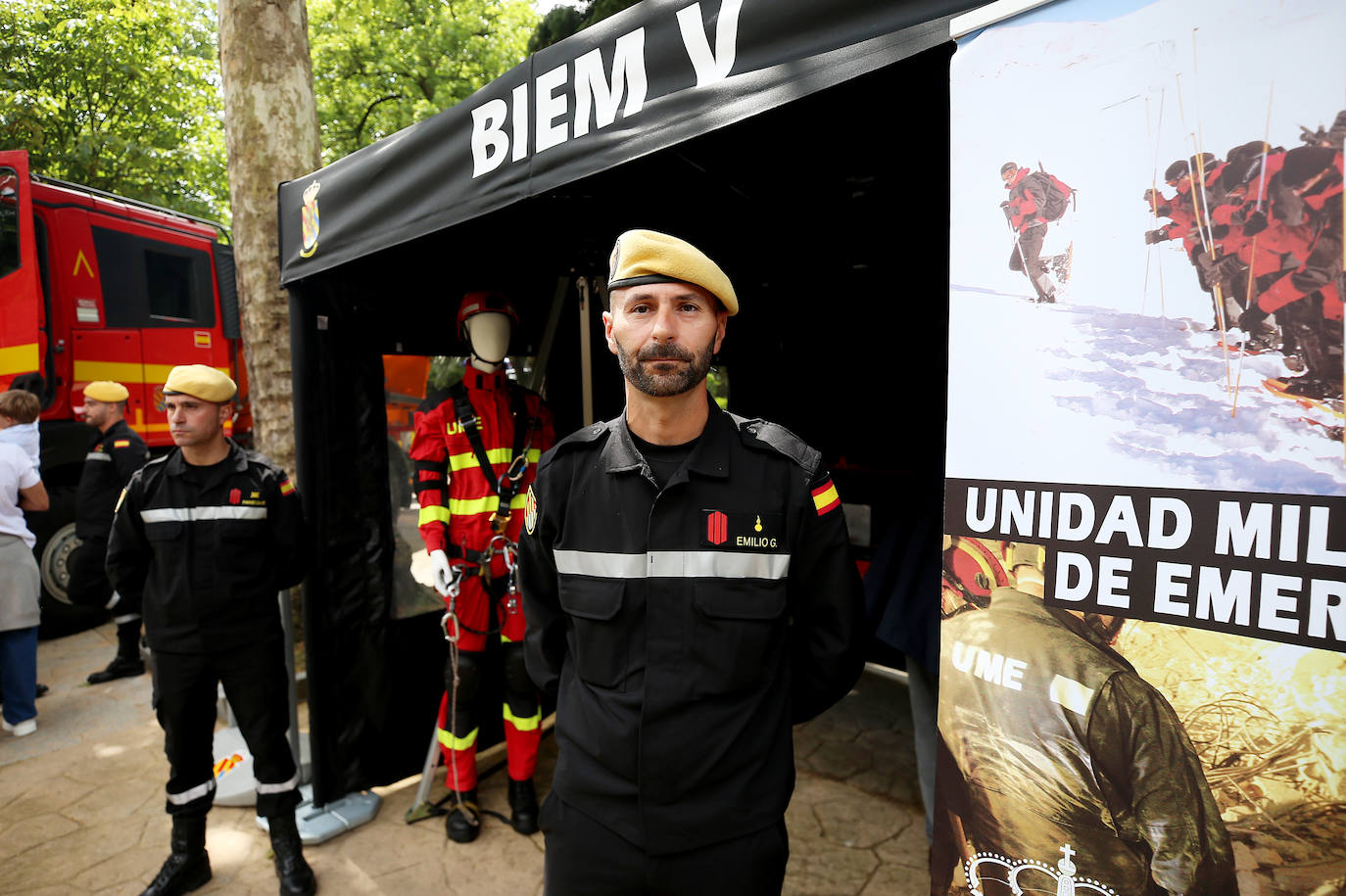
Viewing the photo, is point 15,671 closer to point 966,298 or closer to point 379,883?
point 379,883

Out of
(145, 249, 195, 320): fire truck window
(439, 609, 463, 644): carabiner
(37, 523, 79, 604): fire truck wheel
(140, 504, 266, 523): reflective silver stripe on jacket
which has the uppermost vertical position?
(145, 249, 195, 320): fire truck window

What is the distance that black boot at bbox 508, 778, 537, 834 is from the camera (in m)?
3.00

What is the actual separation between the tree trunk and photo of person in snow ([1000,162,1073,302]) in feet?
12.9

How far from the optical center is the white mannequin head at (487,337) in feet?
9.78

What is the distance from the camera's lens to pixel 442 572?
282 cm

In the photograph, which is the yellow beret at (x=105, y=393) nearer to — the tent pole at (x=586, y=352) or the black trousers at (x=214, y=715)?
the black trousers at (x=214, y=715)

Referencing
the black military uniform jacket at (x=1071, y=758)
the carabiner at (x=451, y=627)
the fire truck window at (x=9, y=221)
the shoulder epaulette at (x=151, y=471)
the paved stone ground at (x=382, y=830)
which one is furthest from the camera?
the fire truck window at (x=9, y=221)

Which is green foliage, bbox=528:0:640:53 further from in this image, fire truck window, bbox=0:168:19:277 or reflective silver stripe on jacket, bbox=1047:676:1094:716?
reflective silver stripe on jacket, bbox=1047:676:1094:716

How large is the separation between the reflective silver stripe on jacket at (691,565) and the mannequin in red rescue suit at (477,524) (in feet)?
5.28

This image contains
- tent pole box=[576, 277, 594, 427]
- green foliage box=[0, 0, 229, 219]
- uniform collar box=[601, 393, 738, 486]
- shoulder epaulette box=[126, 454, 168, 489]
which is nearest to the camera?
uniform collar box=[601, 393, 738, 486]

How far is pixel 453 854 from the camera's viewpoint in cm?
287

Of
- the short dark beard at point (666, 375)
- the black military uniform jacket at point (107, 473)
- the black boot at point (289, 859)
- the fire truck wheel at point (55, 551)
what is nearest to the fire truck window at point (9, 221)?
the fire truck wheel at point (55, 551)

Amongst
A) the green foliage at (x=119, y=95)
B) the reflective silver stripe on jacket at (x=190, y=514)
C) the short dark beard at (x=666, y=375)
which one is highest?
the green foliage at (x=119, y=95)

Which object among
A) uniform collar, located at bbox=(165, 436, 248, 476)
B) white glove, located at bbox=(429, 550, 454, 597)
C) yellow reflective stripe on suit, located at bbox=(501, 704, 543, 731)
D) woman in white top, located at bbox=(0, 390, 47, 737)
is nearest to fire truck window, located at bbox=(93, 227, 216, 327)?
woman in white top, located at bbox=(0, 390, 47, 737)
